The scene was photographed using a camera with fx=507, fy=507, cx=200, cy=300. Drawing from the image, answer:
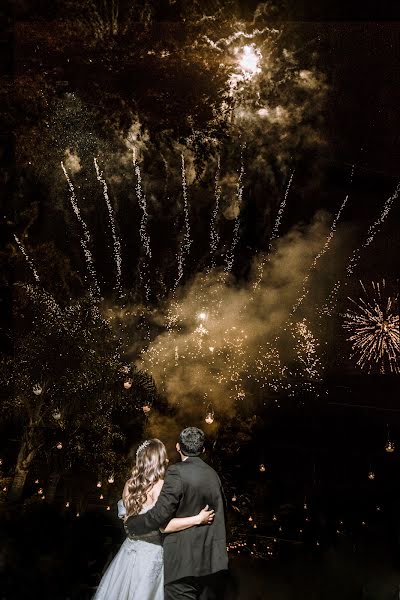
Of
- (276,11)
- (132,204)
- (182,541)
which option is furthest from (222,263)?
(182,541)

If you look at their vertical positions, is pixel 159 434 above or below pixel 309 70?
below

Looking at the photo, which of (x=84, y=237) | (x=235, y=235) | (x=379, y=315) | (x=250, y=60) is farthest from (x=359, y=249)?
(x=84, y=237)

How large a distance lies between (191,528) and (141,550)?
66 cm

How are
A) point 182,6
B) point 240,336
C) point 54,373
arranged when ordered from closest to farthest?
point 182,6 < point 54,373 < point 240,336

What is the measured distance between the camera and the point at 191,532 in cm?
316

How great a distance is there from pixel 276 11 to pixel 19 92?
5.20 meters

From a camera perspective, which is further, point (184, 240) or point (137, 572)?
point (184, 240)

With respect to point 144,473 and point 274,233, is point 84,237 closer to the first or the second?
point 274,233

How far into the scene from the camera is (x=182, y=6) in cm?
880

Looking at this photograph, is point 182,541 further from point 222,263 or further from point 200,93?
point 222,263

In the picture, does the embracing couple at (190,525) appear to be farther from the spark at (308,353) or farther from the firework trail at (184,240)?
the spark at (308,353)

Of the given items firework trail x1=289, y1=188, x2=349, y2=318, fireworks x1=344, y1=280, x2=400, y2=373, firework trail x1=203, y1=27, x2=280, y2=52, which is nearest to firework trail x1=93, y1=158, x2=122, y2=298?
firework trail x1=203, y1=27, x2=280, y2=52

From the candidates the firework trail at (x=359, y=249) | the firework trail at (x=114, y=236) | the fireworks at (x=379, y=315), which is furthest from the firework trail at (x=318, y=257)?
the firework trail at (x=114, y=236)

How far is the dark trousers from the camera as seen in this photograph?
124 inches
